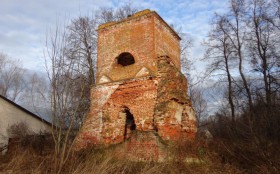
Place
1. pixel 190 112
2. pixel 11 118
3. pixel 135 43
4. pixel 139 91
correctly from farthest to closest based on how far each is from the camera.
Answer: pixel 11 118 → pixel 190 112 → pixel 135 43 → pixel 139 91

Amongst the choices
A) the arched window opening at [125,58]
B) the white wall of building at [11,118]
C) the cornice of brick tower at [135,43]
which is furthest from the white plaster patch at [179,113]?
the white wall of building at [11,118]

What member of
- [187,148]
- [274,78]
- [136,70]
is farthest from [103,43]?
[274,78]

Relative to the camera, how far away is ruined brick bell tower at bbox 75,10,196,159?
7.79m

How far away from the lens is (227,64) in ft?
65.1

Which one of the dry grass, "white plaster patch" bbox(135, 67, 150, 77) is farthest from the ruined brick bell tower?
the dry grass

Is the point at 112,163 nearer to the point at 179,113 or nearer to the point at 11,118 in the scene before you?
the point at 179,113

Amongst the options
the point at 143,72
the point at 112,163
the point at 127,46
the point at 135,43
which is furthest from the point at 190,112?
the point at 112,163

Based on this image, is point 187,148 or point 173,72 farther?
point 173,72

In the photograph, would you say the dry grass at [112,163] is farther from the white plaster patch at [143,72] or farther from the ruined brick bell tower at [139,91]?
the white plaster patch at [143,72]

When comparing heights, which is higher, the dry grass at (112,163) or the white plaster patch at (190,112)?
the white plaster patch at (190,112)

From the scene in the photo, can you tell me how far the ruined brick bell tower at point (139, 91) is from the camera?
7.79m

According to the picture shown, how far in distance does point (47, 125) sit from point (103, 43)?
910cm

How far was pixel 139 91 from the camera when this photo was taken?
8.24m

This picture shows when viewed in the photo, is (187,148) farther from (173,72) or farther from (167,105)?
(173,72)
